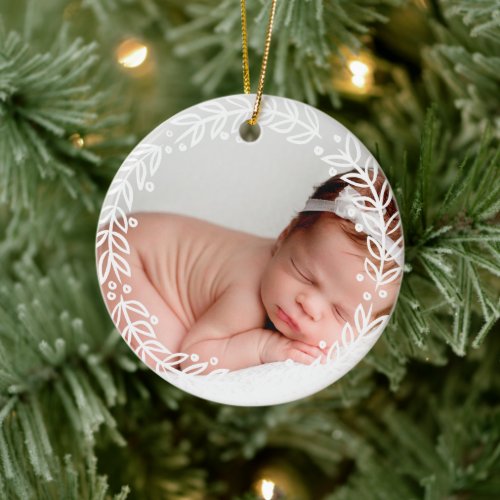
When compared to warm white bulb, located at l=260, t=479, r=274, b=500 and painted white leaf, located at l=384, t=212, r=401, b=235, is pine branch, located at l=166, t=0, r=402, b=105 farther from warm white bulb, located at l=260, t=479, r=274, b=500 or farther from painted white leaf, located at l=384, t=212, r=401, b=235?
warm white bulb, located at l=260, t=479, r=274, b=500

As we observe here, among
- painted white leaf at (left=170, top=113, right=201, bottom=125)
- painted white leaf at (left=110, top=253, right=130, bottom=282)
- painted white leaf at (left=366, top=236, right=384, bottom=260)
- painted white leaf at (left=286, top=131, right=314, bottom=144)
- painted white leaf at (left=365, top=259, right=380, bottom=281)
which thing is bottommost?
painted white leaf at (left=365, top=259, right=380, bottom=281)

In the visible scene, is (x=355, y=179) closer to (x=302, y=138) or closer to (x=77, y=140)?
(x=302, y=138)

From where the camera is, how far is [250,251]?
499mm

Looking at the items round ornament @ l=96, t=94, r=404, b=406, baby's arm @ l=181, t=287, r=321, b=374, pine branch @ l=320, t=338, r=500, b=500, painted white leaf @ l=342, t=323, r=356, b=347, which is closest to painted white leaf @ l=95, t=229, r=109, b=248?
round ornament @ l=96, t=94, r=404, b=406

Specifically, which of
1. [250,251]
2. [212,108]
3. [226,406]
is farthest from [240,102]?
[226,406]

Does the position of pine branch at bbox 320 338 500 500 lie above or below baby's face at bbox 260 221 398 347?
below

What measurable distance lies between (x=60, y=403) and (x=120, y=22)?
0.42 m

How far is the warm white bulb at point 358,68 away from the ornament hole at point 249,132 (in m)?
0.13

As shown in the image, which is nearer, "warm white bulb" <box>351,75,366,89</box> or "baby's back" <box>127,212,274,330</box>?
"baby's back" <box>127,212,274,330</box>

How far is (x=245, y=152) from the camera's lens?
0.51 metres

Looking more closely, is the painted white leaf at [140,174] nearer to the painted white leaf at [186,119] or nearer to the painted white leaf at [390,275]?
the painted white leaf at [186,119]

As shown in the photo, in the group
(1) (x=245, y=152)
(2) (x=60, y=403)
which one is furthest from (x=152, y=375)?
(1) (x=245, y=152)

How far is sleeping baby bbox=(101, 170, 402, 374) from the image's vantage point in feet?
1.59

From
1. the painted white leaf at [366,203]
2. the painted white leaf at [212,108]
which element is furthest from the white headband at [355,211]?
the painted white leaf at [212,108]
